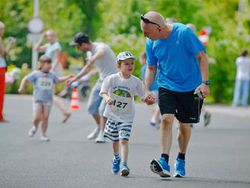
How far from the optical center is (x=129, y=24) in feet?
107

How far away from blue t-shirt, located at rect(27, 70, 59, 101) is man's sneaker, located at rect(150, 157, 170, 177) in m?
4.64

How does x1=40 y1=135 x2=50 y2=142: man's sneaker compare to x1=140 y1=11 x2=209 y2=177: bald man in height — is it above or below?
below

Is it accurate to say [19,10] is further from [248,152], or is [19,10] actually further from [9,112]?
[248,152]

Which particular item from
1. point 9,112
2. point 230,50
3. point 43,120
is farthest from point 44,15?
point 43,120

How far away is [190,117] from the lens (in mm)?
8875

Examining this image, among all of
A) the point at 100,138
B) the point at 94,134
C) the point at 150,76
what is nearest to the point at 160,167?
the point at 150,76

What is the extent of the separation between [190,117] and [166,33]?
0.96 meters

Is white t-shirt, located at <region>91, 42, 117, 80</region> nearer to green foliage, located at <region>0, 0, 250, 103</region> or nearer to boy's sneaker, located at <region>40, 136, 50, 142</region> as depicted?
boy's sneaker, located at <region>40, 136, 50, 142</region>

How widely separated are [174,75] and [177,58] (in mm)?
184

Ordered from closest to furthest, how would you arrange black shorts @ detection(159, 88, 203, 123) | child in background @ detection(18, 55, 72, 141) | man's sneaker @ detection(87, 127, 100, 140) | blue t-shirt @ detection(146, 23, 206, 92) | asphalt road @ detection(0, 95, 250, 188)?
asphalt road @ detection(0, 95, 250, 188)
blue t-shirt @ detection(146, 23, 206, 92)
black shorts @ detection(159, 88, 203, 123)
child in background @ detection(18, 55, 72, 141)
man's sneaker @ detection(87, 127, 100, 140)

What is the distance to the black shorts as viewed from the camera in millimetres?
8789

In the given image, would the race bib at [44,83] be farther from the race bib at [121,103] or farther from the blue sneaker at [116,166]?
the blue sneaker at [116,166]

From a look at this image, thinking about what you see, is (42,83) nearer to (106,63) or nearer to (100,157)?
(106,63)

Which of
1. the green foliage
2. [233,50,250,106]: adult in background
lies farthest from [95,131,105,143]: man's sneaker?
the green foliage
